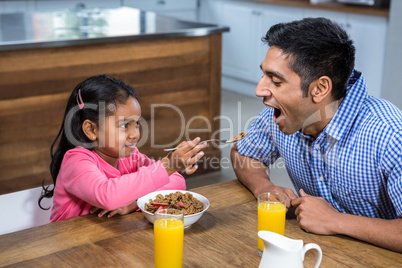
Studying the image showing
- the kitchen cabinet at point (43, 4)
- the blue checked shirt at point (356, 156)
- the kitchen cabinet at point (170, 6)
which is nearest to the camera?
the blue checked shirt at point (356, 156)

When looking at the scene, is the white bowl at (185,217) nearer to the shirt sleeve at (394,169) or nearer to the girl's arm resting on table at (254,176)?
the girl's arm resting on table at (254,176)

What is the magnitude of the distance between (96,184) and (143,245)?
0.82 feet

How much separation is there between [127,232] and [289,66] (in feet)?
1.98

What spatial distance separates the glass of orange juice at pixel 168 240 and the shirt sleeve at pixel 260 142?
641mm

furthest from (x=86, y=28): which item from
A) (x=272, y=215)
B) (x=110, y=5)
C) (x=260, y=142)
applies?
(x=110, y=5)

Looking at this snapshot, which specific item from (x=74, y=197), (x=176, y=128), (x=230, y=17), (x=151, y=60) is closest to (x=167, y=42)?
(x=151, y=60)

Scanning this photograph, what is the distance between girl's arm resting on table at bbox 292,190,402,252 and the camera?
3.98ft

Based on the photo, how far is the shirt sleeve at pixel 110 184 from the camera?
1356 millimetres

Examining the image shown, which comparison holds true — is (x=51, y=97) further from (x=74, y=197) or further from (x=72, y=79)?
(x=74, y=197)

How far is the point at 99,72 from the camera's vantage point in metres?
2.95

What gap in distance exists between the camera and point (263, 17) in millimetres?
4973

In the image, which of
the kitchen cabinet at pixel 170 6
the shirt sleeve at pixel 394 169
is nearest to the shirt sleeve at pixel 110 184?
the shirt sleeve at pixel 394 169

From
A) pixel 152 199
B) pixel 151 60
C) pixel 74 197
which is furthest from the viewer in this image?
pixel 151 60

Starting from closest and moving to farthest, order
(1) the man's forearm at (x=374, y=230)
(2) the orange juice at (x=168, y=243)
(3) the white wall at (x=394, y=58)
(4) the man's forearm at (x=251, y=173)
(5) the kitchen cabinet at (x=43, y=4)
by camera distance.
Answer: (2) the orange juice at (x=168, y=243) < (1) the man's forearm at (x=374, y=230) < (4) the man's forearm at (x=251, y=173) < (3) the white wall at (x=394, y=58) < (5) the kitchen cabinet at (x=43, y=4)
